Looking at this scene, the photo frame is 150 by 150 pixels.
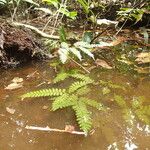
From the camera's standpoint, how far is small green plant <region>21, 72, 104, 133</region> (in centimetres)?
206

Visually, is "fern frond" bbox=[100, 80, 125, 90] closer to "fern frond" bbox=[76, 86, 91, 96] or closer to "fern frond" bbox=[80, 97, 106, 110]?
"fern frond" bbox=[76, 86, 91, 96]

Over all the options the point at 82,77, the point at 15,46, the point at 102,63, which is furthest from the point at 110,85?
the point at 15,46

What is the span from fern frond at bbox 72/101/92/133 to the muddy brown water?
0.21 feet

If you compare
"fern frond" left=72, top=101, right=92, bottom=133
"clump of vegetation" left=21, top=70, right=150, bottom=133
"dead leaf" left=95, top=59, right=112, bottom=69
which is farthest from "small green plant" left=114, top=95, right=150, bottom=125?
"dead leaf" left=95, top=59, right=112, bottom=69

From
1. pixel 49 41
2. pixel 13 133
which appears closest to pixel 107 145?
pixel 13 133

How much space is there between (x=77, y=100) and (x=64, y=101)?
114 millimetres

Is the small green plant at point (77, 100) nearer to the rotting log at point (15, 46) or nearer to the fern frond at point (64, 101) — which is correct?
the fern frond at point (64, 101)

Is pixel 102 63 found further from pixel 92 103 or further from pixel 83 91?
pixel 92 103

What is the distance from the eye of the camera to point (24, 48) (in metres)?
3.13

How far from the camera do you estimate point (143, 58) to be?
335 cm

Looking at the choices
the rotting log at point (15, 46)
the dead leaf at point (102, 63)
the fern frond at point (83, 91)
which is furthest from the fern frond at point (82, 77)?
the rotting log at point (15, 46)

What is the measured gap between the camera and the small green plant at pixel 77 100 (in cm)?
206

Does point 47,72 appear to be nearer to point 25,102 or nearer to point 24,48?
point 24,48

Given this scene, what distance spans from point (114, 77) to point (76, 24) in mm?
2141
